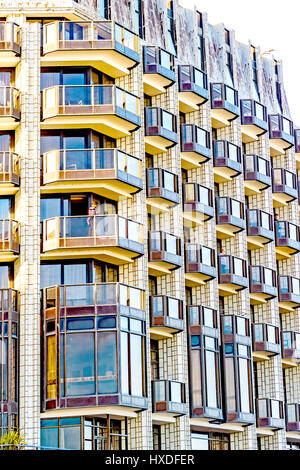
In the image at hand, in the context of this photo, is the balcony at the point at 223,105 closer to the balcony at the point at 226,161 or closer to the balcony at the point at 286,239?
the balcony at the point at 226,161

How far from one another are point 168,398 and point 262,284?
43.0 ft

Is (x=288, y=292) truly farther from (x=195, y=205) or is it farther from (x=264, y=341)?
(x=195, y=205)

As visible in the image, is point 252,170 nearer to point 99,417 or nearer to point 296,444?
point 296,444

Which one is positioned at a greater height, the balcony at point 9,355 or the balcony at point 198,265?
the balcony at point 198,265

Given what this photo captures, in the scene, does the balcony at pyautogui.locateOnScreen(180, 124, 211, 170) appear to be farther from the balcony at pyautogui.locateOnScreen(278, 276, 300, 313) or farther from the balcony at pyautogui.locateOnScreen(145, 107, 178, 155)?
the balcony at pyautogui.locateOnScreen(278, 276, 300, 313)

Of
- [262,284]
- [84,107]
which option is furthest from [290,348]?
[84,107]

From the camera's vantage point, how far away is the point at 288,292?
233 ft

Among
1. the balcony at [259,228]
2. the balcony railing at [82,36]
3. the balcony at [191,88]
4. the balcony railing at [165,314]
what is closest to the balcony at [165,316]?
the balcony railing at [165,314]

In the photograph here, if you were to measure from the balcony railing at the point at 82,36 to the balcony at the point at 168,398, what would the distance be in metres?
15.3

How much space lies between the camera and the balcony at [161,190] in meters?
59.6

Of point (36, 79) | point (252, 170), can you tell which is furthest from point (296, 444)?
point (36, 79)

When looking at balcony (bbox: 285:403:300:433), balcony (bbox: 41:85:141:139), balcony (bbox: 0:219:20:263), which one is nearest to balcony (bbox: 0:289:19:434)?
balcony (bbox: 0:219:20:263)

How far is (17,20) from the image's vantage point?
57750 mm

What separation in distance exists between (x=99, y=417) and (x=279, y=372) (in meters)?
17.4
